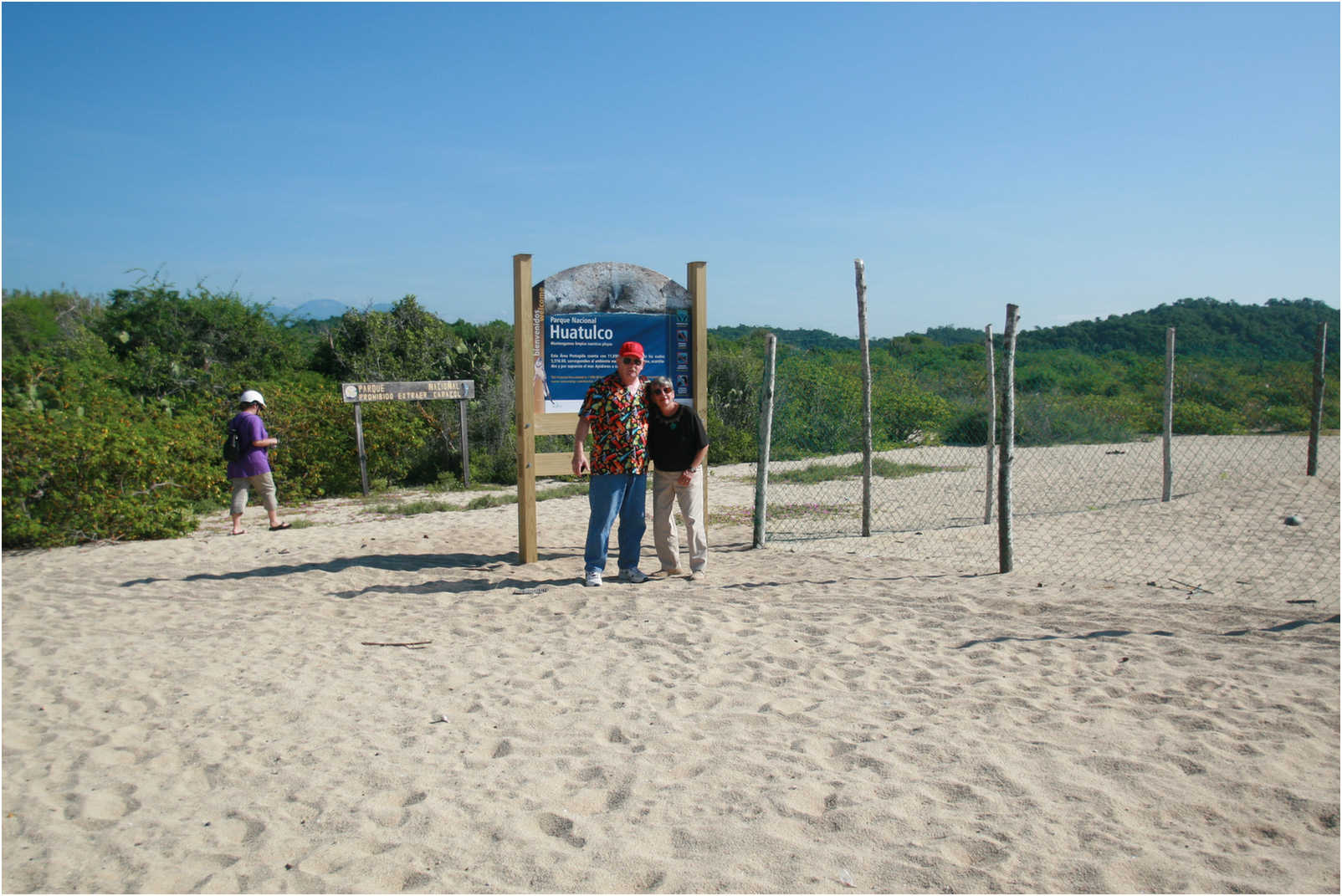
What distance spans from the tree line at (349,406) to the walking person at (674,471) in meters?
4.35

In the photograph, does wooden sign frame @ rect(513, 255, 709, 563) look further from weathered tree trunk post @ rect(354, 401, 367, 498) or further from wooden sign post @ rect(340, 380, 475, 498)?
weathered tree trunk post @ rect(354, 401, 367, 498)

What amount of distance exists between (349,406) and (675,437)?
8.39 meters

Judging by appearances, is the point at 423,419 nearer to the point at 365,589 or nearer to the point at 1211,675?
the point at 365,589

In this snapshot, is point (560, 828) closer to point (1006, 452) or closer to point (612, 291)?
point (1006, 452)

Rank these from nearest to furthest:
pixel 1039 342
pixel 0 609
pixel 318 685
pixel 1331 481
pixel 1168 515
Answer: pixel 318 685
pixel 0 609
pixel 1168 515
pixel 1331 481
pixel 1039 342

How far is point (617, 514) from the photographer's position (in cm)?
703

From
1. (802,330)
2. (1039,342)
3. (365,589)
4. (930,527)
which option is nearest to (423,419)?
(365,589)

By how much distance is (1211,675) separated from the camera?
453cm

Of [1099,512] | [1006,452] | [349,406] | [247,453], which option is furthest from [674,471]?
[349,406]

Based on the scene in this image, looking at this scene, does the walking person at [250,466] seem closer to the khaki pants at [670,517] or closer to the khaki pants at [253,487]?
the khaki pants at [253,487]

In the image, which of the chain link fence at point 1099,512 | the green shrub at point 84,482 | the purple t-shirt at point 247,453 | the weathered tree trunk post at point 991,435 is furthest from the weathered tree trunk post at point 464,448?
the weathered tree trunk post at point 991,435

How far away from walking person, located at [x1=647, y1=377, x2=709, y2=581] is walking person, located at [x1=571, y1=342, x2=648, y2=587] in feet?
0.38

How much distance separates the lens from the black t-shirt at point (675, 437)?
6.81 metres

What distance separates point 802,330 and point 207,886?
40.7m
